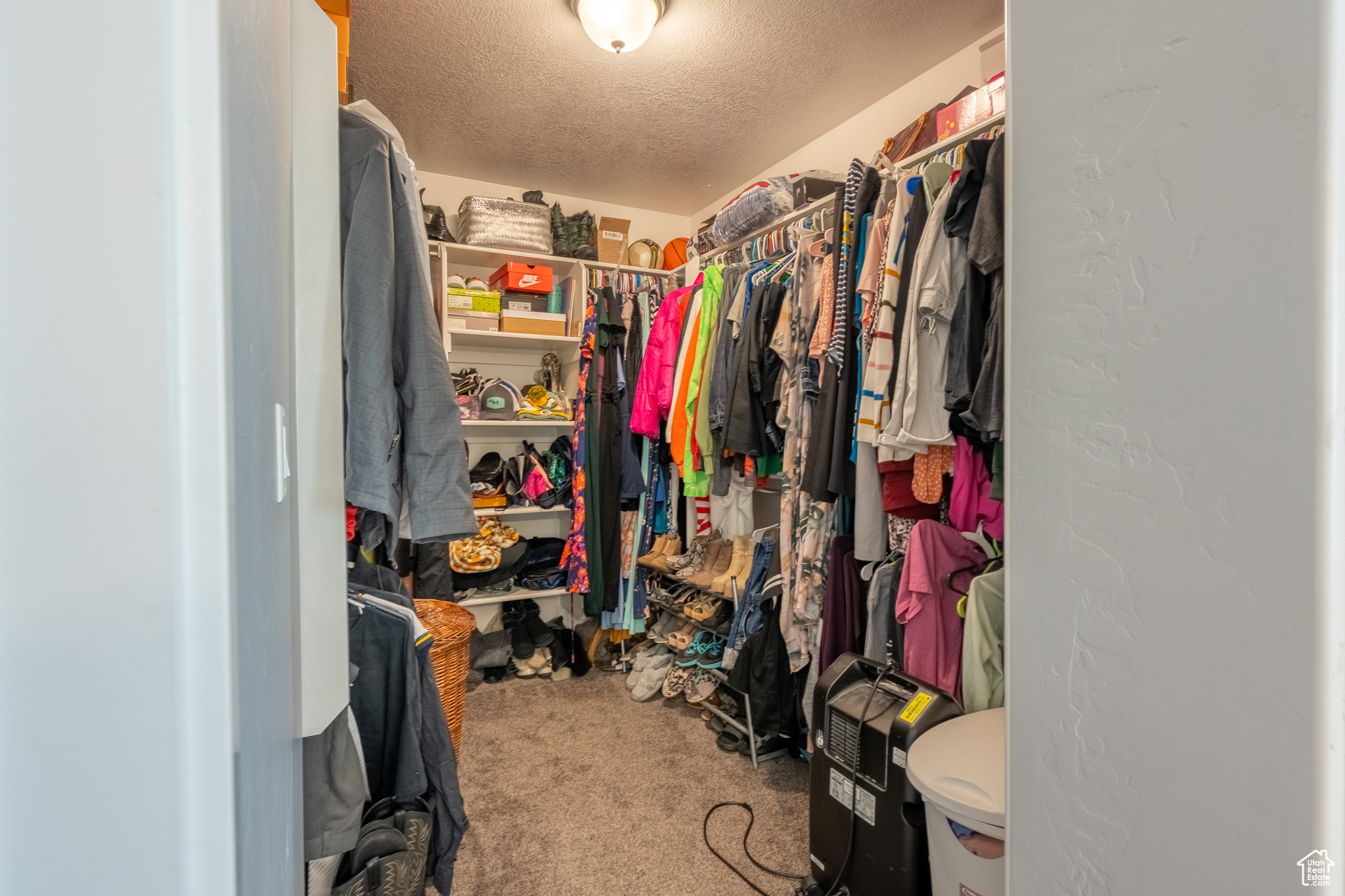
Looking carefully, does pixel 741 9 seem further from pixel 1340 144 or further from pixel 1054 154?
pixel 1340 144

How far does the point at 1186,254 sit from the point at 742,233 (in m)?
2.21

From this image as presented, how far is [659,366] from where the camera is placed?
9.04ft

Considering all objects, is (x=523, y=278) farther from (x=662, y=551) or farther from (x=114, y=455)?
(x=114, y=455)

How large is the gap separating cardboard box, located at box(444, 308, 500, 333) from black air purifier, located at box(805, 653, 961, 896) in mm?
2184

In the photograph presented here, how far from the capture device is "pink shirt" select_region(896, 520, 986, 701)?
154 cm

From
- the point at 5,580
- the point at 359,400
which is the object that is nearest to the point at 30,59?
the point at 5,580

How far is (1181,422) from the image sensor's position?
53cm

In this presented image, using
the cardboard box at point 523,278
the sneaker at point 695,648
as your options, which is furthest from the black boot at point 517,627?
the cardboard box at point 523,278

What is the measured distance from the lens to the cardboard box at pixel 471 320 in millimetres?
2834

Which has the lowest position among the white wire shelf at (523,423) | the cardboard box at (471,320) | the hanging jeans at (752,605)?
the hanging jeans at (752,605)

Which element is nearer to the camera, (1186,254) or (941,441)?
(1186,254)

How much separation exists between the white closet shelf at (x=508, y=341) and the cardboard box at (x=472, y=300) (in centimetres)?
11

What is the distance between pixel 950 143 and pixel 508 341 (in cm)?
221

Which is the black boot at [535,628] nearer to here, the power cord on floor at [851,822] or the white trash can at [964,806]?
the power cord on floor at [851,822]
